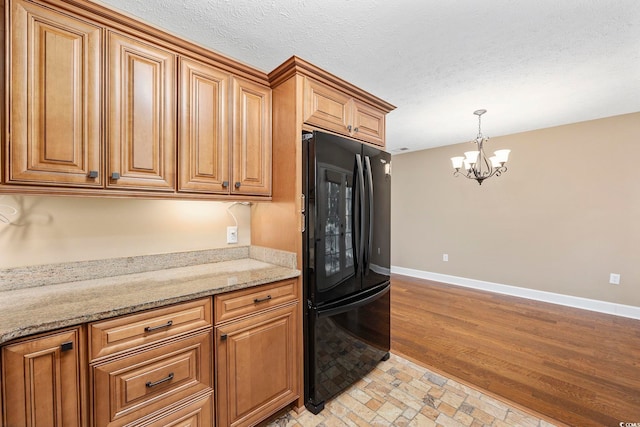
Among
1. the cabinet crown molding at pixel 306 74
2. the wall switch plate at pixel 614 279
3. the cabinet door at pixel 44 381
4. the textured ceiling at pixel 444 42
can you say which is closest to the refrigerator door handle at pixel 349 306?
the cabinet door at pixel 44 381

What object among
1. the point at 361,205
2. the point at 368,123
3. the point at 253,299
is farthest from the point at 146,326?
the point at 368,123

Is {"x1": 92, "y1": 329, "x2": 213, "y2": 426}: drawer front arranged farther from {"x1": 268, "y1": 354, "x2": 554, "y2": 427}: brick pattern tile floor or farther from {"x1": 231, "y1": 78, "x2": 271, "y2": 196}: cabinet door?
{"x1": 231, "y1": 78, "x2": 271, "y2": 196}: cabinet door

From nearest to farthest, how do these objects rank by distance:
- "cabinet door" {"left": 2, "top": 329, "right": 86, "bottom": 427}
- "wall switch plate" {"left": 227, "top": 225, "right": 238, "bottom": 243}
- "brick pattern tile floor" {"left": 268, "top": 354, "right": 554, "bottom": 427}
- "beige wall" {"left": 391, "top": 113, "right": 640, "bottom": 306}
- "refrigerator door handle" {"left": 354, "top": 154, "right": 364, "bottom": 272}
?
"cabinet door" {"left": 2, "top": 329, "right": 86, "bottom": 427}, "brick pattern tile floor" {"left": 268, "top": 354, "right": 554, "bottom": 427}, "refrigerator door handle" {"left": 354, "top": 154, "right": 364, "bottom": 272}, "wall switch plate" {"left": 227, "top": 225, "right": 238, "bottom": 243}, "beige wall" {"left": 391, "top": 113, "right": 640, "bottom": 306}

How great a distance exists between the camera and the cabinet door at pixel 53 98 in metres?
1.11

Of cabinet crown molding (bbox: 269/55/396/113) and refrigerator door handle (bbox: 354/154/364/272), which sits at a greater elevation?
cabinet crown molding (bbox: 269/55/396/113)

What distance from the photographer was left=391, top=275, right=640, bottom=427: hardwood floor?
1.84 metres

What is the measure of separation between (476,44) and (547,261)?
11.0 ft

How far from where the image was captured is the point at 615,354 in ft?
Answer: 7.96

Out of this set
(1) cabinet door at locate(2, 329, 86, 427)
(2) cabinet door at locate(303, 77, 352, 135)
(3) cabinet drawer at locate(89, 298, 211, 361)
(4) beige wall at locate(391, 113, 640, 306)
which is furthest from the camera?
(4) beige wall at locate(391, 113, 640, 306)

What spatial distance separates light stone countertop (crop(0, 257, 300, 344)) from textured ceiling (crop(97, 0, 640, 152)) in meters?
1.54

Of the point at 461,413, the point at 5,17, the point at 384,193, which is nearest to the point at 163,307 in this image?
the point at 5,17

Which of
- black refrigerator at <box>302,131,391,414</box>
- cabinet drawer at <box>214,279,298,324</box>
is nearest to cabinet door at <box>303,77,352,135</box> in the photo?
black refrigerator at <box>302,131,391,414</box>

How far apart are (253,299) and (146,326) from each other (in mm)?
511

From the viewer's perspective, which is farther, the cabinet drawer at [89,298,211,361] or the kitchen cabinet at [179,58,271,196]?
the kitchen cabinet at [179,58,271,196]
